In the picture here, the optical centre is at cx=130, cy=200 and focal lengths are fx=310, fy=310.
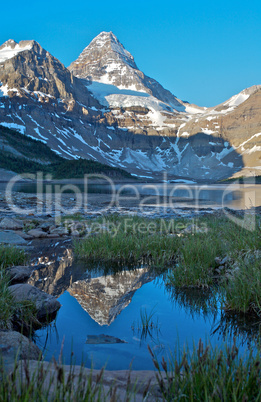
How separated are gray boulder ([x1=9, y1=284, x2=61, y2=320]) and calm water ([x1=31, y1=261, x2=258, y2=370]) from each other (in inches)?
5.6

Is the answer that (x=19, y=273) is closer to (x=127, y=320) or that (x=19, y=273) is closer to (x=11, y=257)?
(x=11, y=257)

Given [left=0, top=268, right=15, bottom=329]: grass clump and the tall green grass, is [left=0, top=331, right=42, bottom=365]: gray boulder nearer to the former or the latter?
the tall green grass

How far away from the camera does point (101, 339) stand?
3.33 m

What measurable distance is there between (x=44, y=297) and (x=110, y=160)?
19321cm

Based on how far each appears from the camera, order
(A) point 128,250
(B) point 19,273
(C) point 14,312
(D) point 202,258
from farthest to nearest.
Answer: (A) point 128,250 → (D) point 202,258 → (B) point 19,273 → (C) point 14,312

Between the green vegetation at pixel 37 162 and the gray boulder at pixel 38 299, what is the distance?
67.1m

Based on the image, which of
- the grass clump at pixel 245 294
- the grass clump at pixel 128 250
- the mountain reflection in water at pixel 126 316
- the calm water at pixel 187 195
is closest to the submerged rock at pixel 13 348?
the mountain reflection in water at pixel 126 316

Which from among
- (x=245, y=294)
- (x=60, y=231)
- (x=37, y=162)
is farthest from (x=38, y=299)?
(x=37, y=162)

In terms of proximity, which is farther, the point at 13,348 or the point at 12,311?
the point at 12,311

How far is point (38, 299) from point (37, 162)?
337 feet

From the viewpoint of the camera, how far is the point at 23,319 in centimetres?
361

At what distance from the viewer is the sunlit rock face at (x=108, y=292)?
13.5 feet

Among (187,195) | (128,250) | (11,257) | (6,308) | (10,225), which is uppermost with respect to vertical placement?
(187,195)

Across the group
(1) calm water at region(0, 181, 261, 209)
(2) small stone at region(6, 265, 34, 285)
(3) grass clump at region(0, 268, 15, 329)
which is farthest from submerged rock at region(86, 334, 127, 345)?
(1) calm water at region(0, 181, 261, 209)
